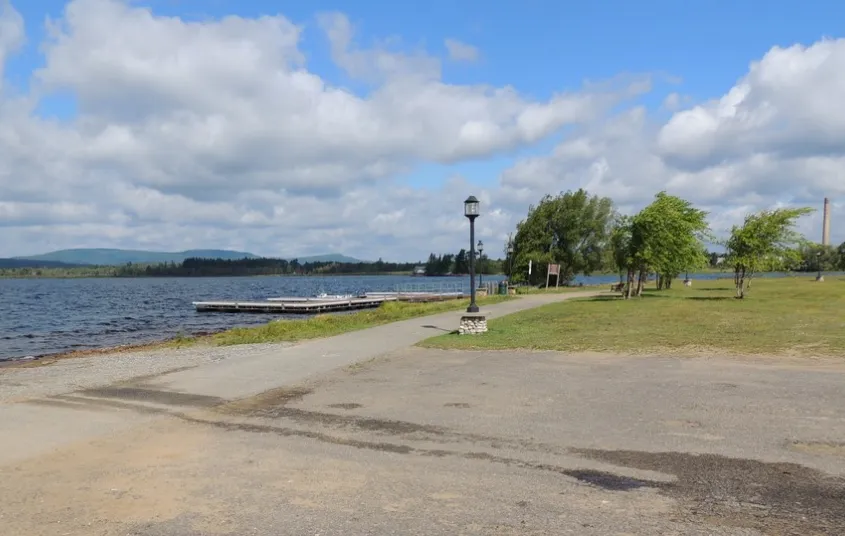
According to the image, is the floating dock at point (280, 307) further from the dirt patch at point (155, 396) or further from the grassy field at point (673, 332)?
the dirt patch at point (155, 396)

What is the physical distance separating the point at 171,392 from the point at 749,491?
8.15 m

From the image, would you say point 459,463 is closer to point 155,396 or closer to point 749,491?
point 749,491

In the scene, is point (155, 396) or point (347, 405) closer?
point (347, 405)

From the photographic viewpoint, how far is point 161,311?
50.2m

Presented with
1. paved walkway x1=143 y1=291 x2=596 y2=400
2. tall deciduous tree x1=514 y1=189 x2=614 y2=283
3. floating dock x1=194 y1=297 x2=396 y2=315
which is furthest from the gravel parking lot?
tall deciduous tree x1=514 y1=189 x2=614 y2=283

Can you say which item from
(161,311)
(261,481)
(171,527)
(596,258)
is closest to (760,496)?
(261,481)

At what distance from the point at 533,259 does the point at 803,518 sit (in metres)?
54.3

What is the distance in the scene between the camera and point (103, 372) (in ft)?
41.2

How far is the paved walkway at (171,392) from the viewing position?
729 cm

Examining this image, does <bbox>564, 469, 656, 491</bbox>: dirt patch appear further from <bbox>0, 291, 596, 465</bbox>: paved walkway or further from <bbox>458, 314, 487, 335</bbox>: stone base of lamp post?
<bbox>458, 314, 487, 335</bbox>: stone base of lamp post

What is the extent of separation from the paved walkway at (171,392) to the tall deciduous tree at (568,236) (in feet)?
143

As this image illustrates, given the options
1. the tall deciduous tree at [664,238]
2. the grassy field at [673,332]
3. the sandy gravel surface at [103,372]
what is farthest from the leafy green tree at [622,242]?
the sandy gravel surface at [103,372]

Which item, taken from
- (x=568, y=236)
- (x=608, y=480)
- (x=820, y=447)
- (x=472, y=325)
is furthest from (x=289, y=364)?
(x=568, y=236)

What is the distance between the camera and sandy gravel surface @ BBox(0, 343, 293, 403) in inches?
410
